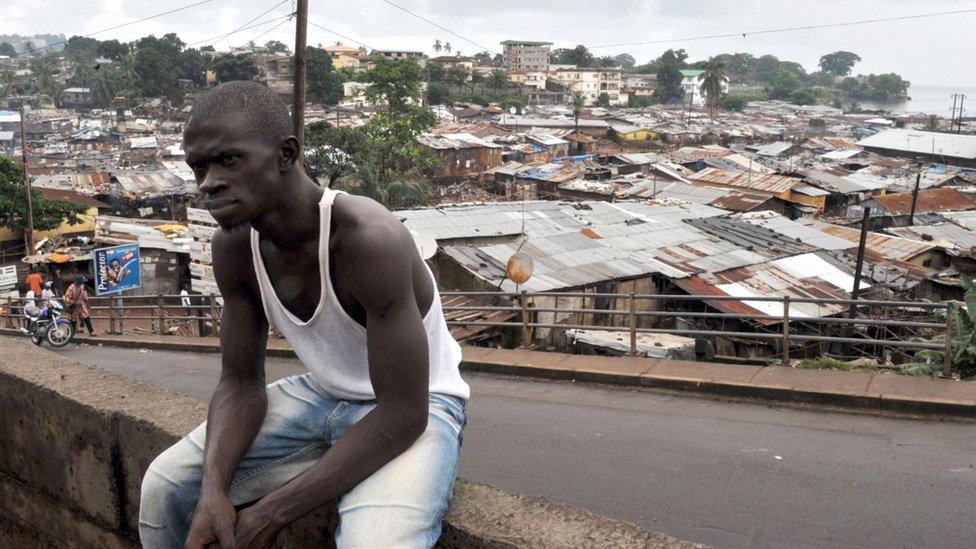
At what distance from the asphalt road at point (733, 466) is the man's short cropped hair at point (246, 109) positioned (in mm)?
2669

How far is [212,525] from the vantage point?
73.2 inches

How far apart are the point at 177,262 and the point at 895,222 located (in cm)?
2450

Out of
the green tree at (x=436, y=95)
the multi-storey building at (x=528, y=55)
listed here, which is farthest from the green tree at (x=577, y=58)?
the green tree at (x=436, y=95)

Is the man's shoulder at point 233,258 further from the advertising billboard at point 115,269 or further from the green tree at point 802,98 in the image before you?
the green tree at point 802,98

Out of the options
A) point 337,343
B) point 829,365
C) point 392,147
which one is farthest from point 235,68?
point 337,343

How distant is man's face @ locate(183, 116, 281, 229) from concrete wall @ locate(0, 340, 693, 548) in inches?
31.8

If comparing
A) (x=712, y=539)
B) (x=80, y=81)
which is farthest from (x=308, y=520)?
(x=80, y=81)

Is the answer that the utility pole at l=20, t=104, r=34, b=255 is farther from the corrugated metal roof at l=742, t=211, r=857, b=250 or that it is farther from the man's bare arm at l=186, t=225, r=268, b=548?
the man's bare arm at l=186, t=225, r=268, b=548

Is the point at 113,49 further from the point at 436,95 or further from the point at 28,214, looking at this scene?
the point at 28,214

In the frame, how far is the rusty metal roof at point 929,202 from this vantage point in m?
32.6

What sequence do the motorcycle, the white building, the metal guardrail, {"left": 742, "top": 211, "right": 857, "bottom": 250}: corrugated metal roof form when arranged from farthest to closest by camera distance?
the white building → {"left": 742, "top": 211, "right": 857, "bottom": 250}: corrugated metal roof → the motorcycle → the metal guardrail

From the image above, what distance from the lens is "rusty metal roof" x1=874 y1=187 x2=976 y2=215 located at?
32594 millimetres

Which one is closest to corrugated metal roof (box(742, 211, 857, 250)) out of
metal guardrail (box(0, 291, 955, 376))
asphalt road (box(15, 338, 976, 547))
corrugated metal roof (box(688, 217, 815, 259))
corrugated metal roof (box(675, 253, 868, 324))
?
corrugated metal roof (box(688, 217, 815, 259))

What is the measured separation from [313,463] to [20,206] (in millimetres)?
26662
